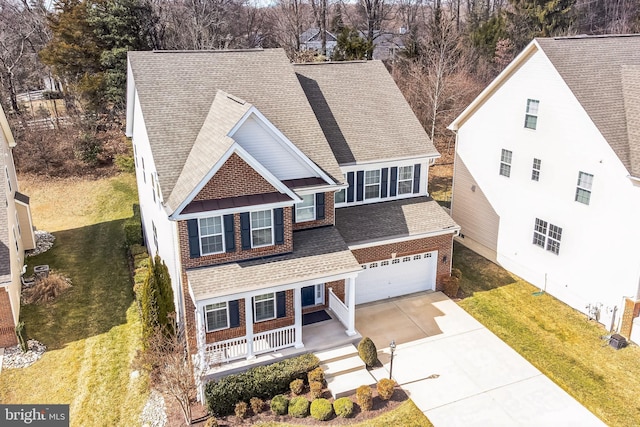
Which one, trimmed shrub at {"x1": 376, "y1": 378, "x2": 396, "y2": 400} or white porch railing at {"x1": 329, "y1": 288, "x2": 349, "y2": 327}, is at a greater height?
white porch railing at {"x1": 329, "y1": 288, "x2": 349, "y2": 327}

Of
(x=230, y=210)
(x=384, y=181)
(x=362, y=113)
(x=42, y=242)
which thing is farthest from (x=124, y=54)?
(x=230, y=210)

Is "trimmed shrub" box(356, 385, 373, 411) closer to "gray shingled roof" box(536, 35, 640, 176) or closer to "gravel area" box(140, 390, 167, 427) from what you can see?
"gravel area" box(140, 390, 167, 427)

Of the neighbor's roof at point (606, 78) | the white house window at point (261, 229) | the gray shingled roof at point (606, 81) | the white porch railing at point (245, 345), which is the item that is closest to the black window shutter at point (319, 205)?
the white house window at point (261, 229)

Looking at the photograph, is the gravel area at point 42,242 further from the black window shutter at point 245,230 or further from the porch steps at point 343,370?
the porch steps at point 343,370

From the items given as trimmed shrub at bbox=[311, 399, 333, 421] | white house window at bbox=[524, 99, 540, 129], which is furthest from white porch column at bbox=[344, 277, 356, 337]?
white house window at bbox=[524, 99, 540, 129]

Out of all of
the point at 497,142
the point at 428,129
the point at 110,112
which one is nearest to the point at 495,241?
the point at 497,142

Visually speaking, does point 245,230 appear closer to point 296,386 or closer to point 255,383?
point 255,383

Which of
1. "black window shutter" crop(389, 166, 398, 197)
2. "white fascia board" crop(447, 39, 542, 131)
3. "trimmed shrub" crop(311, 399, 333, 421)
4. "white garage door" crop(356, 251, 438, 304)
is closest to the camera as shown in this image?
"trimmed shrub" crop(311, 399, 333, 421)
